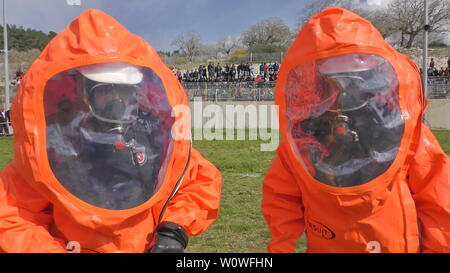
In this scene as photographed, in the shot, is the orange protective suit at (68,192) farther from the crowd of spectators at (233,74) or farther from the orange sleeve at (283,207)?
the crowd of spectators at (233,74)

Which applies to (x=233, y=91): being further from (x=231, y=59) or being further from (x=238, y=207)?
(x=238, y=207)

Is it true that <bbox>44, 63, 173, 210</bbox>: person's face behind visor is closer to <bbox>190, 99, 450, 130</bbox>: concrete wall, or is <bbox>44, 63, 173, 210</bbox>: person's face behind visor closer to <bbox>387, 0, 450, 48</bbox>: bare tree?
<bbox>190, 99, 450, 130</bbox>: concrete wall

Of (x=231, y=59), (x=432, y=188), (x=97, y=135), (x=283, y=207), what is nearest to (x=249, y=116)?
(x=231, y=59)

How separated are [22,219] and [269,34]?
3693 cm

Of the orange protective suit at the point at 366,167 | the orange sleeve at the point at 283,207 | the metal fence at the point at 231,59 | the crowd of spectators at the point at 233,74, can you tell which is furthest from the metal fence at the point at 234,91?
the orange protective suit at the point at 366,167

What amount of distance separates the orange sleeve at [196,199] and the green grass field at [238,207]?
1.82 m

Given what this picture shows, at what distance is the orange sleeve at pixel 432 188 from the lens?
6.72ft

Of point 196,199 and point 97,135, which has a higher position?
point 97,135

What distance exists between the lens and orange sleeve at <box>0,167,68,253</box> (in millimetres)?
1950

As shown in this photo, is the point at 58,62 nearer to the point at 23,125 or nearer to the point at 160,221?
the point at 23,125

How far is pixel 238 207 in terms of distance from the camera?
5906mm

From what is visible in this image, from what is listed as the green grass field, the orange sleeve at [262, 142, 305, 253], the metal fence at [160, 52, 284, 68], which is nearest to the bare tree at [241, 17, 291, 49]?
the metal fence at [160, 52, 284, 68]
